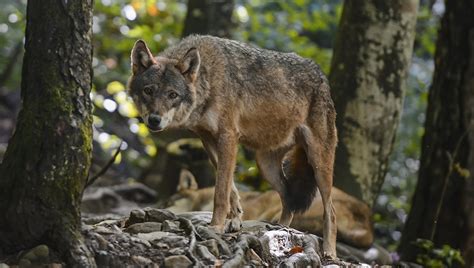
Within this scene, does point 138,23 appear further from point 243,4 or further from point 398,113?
point 398,113

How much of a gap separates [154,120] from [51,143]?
1.50m

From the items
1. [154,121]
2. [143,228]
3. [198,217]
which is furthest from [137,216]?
[198,217]

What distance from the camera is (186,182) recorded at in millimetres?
11203

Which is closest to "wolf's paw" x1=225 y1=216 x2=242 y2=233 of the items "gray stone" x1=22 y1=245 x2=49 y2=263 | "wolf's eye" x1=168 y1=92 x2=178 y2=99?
"wolf's eye" x1=168 y1=92 x2=178 y2=99

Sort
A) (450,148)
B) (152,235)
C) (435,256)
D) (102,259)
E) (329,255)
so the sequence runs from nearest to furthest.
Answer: (102,259)
(152,235)
(329,255)
(435,256)
(450,148)

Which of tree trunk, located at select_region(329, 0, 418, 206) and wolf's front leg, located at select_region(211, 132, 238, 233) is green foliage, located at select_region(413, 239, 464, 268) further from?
wolf's front leg, located at select_region(211, 132, 238, 233)

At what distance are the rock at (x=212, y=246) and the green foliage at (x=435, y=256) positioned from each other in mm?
4034

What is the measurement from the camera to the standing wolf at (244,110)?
22.1ft

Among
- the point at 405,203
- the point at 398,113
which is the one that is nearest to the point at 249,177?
the point at 398,113

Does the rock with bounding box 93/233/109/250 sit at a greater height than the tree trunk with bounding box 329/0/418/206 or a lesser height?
lesser

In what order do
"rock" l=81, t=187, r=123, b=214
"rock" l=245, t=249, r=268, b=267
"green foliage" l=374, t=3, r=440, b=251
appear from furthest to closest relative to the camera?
1. "green foliage" l=374, t=3, r=440, b=251
2. "rock" l=81, t=187, r=123, b=214
3. "rock" l=245, t=249, r=268, b=267

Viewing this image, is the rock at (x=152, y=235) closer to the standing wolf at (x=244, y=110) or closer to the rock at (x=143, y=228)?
the rock at (x=143, y=228)

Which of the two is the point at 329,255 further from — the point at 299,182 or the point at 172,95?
the point at 172,95

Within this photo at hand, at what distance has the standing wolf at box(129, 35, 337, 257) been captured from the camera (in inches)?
265
